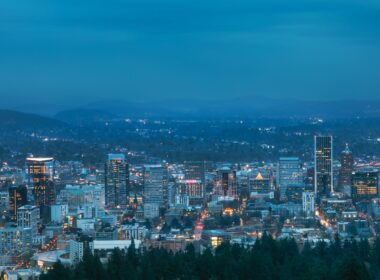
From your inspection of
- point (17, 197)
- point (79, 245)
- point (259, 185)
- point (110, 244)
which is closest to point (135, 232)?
point (110, 244)

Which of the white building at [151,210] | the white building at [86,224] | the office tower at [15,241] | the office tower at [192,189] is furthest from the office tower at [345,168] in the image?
the office tower at [15,241]

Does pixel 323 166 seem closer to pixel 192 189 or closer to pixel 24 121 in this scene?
pixel 192 189

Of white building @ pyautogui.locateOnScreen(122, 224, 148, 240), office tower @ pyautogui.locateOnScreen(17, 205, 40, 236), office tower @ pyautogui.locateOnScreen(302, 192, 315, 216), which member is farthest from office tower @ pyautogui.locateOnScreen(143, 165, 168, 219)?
office tower @ pyautogui.locateOnScreen(302, 192, 315, 216)

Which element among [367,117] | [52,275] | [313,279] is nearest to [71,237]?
[52,275]

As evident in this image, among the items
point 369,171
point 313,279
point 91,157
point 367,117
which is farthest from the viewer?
point 367,117

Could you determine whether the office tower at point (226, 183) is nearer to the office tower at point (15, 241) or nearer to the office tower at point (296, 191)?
the office tower at point (296, 191)

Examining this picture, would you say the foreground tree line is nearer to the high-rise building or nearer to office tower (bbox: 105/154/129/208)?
the high-rise building

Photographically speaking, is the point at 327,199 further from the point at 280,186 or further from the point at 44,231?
the point at 44,231
